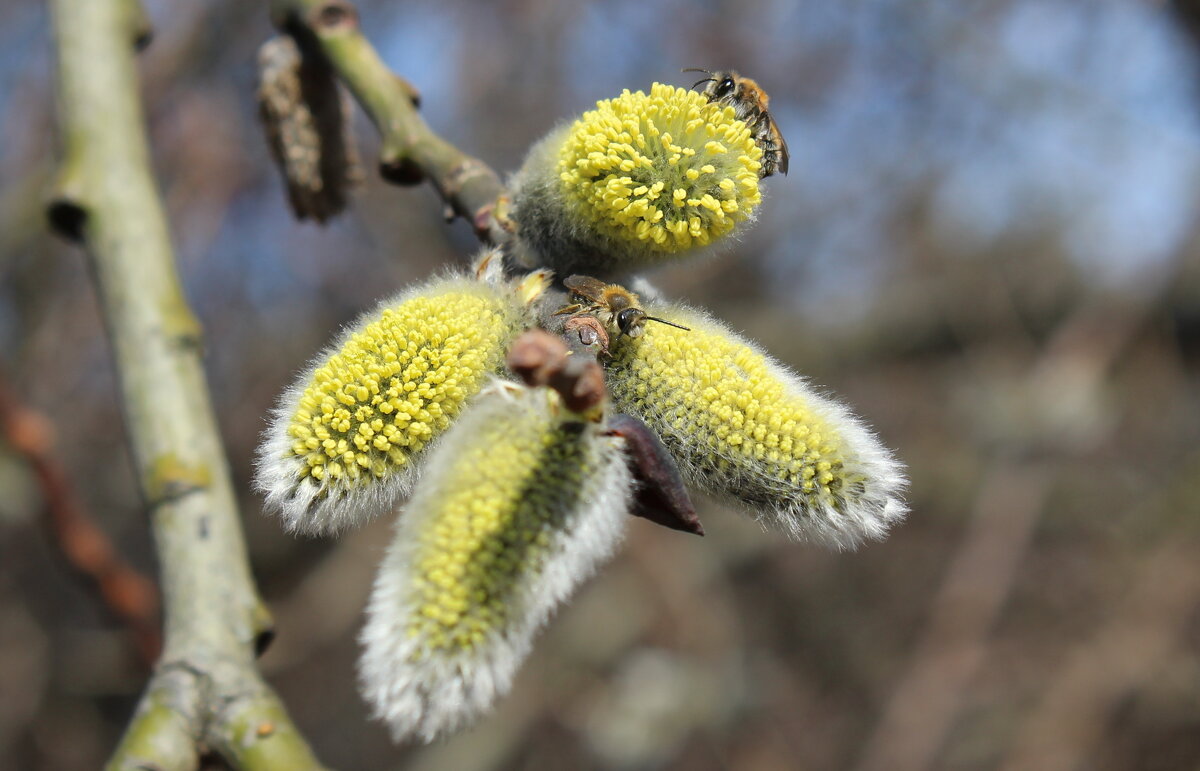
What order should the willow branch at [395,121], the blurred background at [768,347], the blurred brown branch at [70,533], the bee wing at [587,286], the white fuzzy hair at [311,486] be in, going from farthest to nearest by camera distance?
the blurred background at [768,347] → the blurred brown branch at [70,533] → the willow branch at [395,121] → the bee wing at [587,286] → the white fuzzy hair at [311,486]

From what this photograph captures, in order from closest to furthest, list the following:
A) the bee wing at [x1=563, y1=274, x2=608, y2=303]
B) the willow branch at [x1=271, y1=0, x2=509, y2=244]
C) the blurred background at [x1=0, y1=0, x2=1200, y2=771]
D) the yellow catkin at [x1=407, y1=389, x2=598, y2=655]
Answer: the yellow catkin at [x1=407, y1=389, x2=598, y2=655]
the bee wing at [x1=563, y1=274, x2=608, y2=303]
the willow branch at [x1=271, y1=0, x2=509, y2=244]
the blurred background at [x1=0, y1=0, x2=1200, y2=771]

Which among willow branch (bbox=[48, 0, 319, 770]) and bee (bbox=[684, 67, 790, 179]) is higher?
bee (bbox=[684, 67, 790, 179])

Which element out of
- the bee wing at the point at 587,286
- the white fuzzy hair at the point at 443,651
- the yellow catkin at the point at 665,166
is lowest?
the white fuzzy hair at the point at 443,651

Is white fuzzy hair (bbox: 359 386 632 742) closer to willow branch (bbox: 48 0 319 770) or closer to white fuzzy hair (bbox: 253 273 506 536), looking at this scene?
white fuzzy hair (bbox: 253 273 506 536)

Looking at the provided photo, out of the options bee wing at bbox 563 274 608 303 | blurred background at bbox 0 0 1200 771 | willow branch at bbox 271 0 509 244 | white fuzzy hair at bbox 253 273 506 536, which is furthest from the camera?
blurred background at bbox 0 0 1200 771

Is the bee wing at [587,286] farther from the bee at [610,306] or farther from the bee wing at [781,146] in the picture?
the bee wing at [781,146]

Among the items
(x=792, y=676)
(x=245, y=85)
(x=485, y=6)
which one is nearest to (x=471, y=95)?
(x=485, y=6)

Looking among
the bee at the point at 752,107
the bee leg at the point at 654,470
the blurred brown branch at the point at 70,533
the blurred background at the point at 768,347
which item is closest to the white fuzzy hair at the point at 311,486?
the bee leg at the point at 654,470

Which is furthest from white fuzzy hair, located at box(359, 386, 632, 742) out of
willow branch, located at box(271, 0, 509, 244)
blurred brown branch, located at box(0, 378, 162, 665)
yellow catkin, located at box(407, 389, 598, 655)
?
blurred brown branch, located at box(0, 378, 162, 665)
